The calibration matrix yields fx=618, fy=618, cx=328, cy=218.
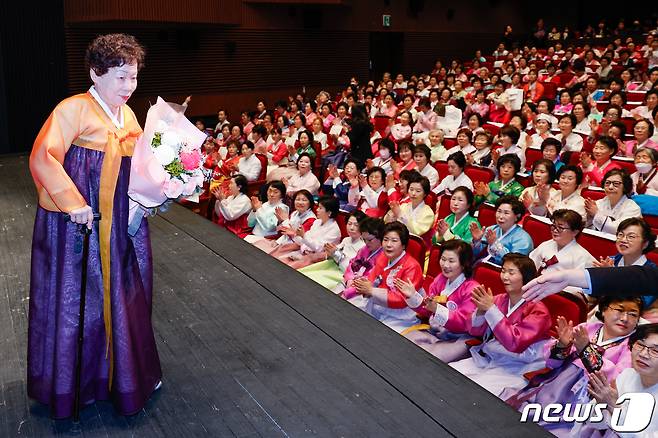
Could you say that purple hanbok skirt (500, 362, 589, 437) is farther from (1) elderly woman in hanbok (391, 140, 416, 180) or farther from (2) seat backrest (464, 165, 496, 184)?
(1) elderly woman in hanbok (391, 140, 416, 180)

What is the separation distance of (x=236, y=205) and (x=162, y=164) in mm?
2673

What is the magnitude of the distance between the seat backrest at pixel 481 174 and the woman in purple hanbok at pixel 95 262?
2839 mm

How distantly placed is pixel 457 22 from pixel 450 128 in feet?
18.5

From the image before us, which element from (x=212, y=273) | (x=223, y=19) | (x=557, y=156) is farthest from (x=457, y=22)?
(x=212, y=273)

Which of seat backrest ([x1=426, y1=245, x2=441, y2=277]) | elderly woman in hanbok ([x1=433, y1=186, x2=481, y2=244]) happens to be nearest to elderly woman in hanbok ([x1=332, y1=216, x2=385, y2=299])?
seat backrest ([x1=426, y1=245, x2=441, y2=277])

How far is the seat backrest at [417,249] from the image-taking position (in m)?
2.77

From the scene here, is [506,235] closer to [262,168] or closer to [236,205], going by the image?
[236,205]

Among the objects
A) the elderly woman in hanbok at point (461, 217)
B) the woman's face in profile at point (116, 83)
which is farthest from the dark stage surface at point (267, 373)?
the elderly woman in hanbok at point (461, 217)

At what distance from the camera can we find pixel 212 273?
8.23 ft

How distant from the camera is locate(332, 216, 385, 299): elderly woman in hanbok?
2836mm

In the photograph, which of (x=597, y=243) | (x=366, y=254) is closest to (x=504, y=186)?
(x=597, y=243)

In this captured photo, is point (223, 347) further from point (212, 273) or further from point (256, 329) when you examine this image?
point (212, 273)

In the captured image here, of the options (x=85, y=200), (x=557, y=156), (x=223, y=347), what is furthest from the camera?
(x=557, y=156)

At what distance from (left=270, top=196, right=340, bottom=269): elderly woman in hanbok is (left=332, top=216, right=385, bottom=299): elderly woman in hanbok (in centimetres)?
44
